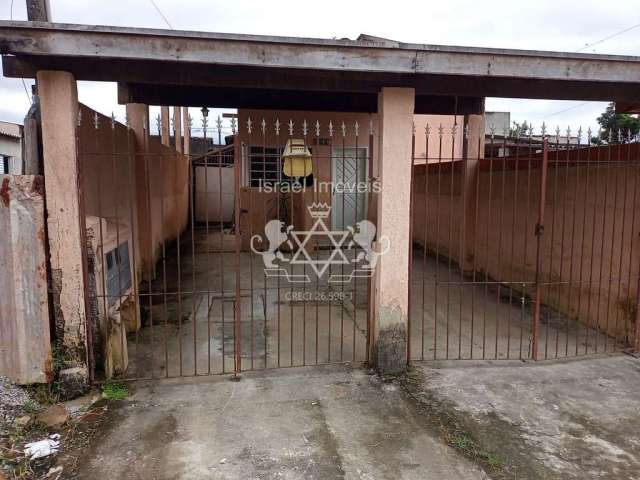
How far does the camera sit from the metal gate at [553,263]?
15.6ft

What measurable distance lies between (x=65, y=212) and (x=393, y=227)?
2.66m

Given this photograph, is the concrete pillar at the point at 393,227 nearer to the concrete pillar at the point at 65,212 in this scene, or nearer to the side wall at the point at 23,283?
the concrete pillar at the point at 65,212

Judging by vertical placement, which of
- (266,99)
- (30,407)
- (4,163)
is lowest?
(30,407)

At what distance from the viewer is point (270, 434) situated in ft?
10.6

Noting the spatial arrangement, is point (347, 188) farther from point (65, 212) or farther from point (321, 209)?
point (65, 212)

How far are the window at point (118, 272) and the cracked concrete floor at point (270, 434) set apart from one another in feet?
2.90

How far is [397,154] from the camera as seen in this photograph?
4.00 m

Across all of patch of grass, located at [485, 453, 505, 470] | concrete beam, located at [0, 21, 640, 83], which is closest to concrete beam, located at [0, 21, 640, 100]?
concrete beam, located at [0, 21, 640, 83]

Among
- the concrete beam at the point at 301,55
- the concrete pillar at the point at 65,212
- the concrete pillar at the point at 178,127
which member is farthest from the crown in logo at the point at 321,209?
the concrete pillar at the point at 65,212

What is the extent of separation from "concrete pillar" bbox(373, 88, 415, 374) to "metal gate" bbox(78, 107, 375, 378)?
0.79 feet

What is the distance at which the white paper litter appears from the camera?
2.94 m

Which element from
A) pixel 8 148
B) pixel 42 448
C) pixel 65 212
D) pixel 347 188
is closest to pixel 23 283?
pixel 65 212

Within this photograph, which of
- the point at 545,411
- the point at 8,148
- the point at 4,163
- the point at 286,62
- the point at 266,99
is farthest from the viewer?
the point at 8,148

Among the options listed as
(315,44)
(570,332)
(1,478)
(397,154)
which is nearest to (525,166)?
(570,332)
